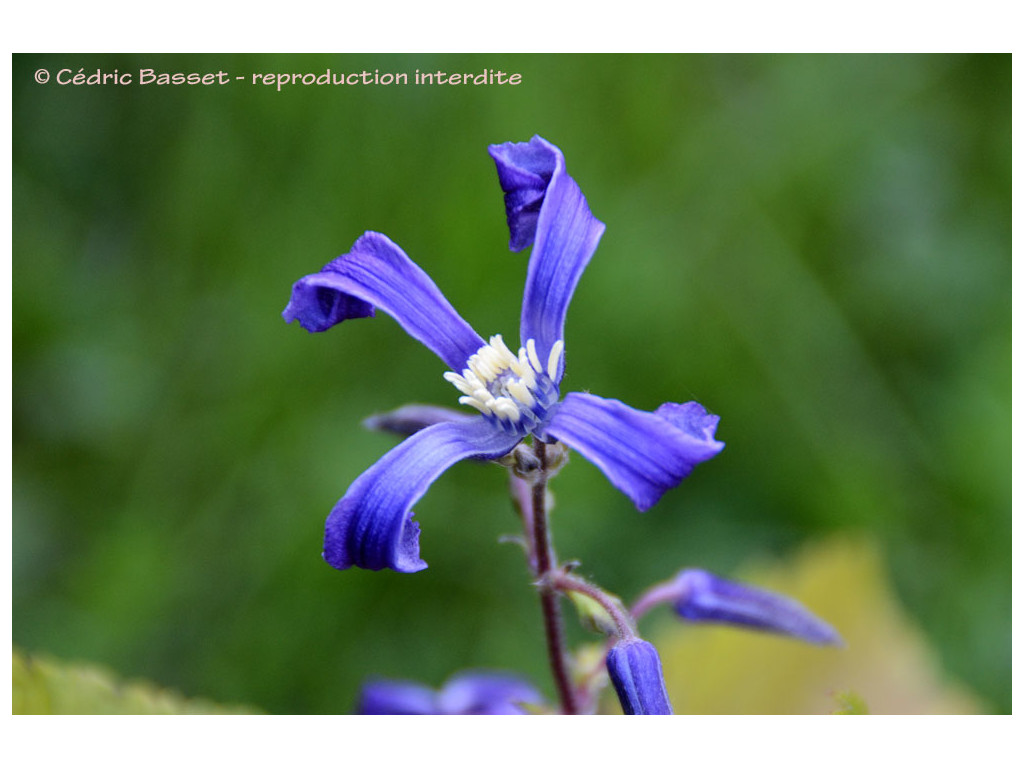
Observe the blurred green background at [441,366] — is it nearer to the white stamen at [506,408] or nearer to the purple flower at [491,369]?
the purple flower at [491,369]

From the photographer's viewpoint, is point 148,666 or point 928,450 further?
point 928,450

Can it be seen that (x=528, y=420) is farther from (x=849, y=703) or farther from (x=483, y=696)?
(x=483, y=696)

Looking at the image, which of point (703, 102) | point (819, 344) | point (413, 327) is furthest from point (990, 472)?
point (413, 327)

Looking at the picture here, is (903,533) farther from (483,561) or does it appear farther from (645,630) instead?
(483,561)

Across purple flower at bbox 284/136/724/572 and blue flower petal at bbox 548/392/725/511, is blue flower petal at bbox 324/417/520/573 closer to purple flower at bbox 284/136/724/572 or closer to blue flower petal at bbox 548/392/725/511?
purple flower at bbox 284/136/724/572

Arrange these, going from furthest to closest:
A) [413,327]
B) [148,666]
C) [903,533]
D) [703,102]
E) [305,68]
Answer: [703,102], [903,533], [148,666], [305,68], [413,327]

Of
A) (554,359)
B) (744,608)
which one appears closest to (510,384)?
(554,359)

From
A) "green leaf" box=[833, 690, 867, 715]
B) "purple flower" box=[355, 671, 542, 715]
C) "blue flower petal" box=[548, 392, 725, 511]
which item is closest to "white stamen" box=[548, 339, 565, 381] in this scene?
"blue flower petal" box=[548, 392, 725, 511]
